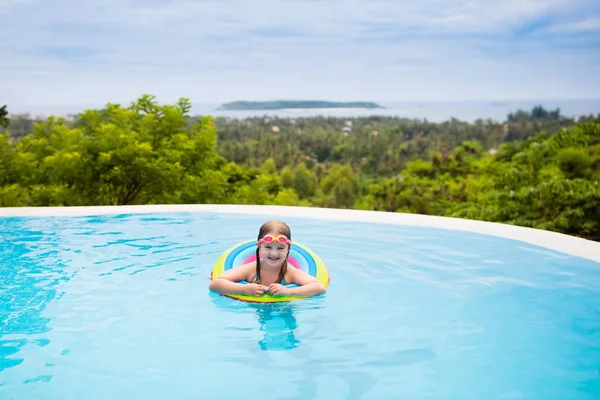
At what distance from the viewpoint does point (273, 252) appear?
4184 millimetres

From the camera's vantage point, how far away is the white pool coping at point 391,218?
19.3 ft

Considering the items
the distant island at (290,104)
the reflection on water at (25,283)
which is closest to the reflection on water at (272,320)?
the reflection on water at (25,283)

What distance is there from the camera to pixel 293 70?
30.4 m

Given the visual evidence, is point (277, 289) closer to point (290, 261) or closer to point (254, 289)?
point (254, 289)

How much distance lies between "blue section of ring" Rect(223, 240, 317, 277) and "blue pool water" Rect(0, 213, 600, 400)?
0.21 meters

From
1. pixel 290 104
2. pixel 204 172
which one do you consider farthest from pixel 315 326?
pixel 290 104

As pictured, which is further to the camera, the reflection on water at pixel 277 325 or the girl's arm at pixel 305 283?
the girl's arm at pixel 305 283

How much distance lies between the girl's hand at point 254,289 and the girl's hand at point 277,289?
0.19 ft

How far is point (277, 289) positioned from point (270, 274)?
25 cm

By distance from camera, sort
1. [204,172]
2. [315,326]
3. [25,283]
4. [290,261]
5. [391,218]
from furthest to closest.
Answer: [204,172], [391,218], [25,283], [290,261], [315,326]

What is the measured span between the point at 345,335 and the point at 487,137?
100 feet

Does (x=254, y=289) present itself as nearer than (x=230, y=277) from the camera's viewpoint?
Yes

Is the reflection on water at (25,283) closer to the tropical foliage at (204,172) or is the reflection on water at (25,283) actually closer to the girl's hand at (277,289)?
the girl's hand at (277,289)

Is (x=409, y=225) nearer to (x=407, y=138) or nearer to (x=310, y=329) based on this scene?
(x=310, y=329)
